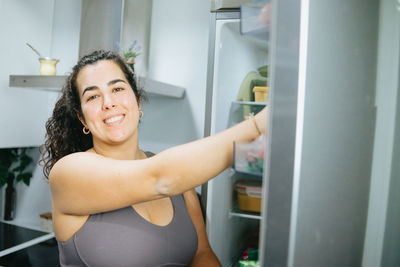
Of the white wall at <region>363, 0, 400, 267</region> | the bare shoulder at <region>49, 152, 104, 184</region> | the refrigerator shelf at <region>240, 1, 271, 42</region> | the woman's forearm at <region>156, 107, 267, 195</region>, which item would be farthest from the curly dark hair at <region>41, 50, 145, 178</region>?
the white wall at <region>363, 0, 400, 267</region>

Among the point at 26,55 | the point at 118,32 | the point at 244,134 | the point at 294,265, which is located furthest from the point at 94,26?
the point at 294,265

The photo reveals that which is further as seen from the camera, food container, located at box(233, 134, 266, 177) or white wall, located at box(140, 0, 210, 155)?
white wall, located at box(140, 0, 210, 155)

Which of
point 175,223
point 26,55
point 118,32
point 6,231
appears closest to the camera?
point 175,223

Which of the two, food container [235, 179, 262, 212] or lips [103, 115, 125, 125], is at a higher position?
lips [103, 115, 125, 125]

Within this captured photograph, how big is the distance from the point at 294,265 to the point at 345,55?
0.68 ft

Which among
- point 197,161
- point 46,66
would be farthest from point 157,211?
point 46,66

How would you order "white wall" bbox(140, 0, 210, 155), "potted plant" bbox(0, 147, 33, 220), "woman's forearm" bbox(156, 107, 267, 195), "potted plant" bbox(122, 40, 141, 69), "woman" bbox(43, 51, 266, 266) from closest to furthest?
1. "woman's forearm" bbox(156, 107, 267, 195)
2. "woman" bbox(43, 51, 266, 266)
3. "potted plant" bbox(122, 40, 141, 69)
4. "white wall" bbox(140, 0, 210, 155)
5. "potted plant" bbox(0, 147, 33, 220)

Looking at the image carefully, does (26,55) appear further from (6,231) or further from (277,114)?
(277,114)

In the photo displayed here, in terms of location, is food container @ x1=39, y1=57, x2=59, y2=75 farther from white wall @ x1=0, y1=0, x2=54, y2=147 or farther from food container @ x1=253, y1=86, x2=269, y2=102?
food container @ x1=253, y1=86, x2=269, y2=102

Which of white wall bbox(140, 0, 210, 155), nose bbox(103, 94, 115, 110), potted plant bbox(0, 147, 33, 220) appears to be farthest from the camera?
potted plant bbox(0, 147, 33, 220)

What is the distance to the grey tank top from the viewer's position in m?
0.68

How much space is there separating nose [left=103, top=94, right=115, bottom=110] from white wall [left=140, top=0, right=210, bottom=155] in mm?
864

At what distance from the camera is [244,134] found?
1.13 feet

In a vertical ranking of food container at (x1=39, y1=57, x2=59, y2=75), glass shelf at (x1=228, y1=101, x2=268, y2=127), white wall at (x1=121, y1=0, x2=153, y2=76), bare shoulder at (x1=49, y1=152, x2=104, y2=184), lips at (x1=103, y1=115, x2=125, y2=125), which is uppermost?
white wall at (x1=121, y1=0, x2=153, y2=76)
